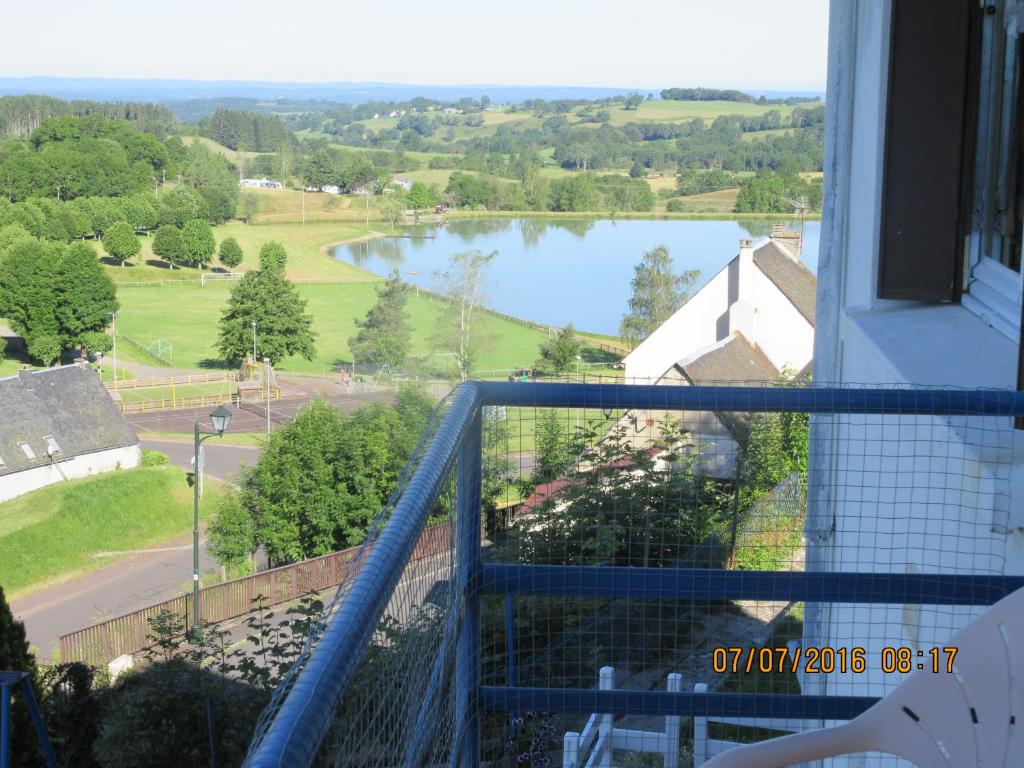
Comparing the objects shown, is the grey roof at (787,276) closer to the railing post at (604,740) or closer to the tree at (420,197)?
the railing post at (604,740)

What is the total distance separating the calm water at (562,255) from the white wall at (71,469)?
1931cm

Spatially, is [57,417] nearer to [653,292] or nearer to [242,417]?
[242,417]

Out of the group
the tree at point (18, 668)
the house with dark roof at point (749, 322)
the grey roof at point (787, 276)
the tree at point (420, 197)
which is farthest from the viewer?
the tree at point (420, 197)

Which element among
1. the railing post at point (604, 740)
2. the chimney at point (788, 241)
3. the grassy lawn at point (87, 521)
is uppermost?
the railing post at point (604, 740)

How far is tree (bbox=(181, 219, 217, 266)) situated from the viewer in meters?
64.2

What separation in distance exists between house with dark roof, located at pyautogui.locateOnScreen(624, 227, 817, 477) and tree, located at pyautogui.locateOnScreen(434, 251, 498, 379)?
1807 centimetres

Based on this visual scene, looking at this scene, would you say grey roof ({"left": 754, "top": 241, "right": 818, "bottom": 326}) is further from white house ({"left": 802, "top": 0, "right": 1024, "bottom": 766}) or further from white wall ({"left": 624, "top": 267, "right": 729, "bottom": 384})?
white house ({"left": 802, "top": 0, "right": 1024, "bottom": 766})

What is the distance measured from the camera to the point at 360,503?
69.1 feet

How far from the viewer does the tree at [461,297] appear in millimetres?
42125

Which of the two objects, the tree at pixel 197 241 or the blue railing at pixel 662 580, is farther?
the tree at pixel 197 241

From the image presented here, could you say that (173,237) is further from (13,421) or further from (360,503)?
(360,503)

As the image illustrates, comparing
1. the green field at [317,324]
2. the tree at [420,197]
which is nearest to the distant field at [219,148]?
the tree at [420,197]

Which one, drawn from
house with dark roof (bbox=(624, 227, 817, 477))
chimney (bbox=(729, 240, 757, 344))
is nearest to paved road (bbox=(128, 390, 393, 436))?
house with dark roof (bbox=(624, 227, 817, 477))

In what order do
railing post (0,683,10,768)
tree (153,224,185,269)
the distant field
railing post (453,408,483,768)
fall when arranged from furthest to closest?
1. the distant field
2. tree (153,224,185,269)
3. railing post (0,683,10,768)
4. railing post (453,408,483,768)
